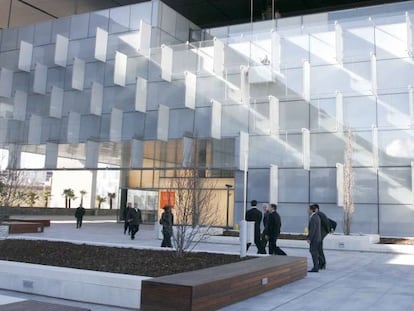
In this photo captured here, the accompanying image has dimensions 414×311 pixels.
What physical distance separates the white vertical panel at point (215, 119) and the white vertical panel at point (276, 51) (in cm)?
377

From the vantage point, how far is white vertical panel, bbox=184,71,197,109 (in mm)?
27719

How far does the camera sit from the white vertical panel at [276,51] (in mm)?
26047

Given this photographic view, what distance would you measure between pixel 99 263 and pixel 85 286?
156 cm

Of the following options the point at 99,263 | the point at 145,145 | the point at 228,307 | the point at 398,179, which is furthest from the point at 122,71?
the point at 228,307

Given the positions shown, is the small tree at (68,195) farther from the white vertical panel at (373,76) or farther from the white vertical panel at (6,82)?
the white vertical panel at (373,76)

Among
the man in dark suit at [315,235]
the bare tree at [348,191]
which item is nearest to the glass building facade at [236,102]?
the bare tree at [348,191]

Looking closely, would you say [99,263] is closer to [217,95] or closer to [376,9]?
[217,95]

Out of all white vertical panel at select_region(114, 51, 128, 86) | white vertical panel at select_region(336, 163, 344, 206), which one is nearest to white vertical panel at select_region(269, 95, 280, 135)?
white vertical panel at select_region(336, 163, 344, 206)

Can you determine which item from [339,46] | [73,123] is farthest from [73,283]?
[73,123]

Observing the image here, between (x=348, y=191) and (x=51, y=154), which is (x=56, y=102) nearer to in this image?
(x=51, y=154)

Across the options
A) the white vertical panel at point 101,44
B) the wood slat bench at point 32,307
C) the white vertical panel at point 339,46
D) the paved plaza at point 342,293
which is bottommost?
the paved plaza at point 342,293

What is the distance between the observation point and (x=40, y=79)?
33125 mm

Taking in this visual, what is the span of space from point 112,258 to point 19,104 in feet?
86.5

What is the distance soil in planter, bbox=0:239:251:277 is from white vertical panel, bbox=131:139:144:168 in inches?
602
